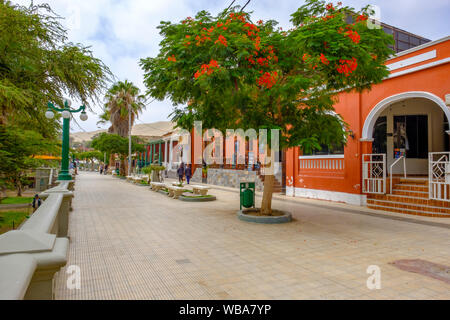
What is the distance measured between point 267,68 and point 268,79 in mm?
328

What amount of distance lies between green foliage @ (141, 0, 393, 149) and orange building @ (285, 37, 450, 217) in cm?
329

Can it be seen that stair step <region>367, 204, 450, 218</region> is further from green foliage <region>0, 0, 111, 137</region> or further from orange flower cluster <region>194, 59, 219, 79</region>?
green foliage <region>0, 0, 111, 137</region>

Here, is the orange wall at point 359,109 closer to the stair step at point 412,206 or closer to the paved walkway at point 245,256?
the stair step at point 412,206

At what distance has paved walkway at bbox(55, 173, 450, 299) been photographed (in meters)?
3.90

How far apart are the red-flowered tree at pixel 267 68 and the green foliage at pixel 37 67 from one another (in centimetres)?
188

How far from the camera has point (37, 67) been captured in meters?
5.72

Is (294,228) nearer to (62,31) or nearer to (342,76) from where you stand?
(342,76)

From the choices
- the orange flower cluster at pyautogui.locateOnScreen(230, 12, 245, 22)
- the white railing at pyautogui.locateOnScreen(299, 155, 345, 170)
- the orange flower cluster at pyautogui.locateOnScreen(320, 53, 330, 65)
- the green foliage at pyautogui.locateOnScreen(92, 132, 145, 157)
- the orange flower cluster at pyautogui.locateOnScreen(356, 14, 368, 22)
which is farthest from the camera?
the green foliage at pyautogui.locateOnScreen(92, 132, 145, 157)

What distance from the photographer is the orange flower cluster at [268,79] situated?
7312 millimetres

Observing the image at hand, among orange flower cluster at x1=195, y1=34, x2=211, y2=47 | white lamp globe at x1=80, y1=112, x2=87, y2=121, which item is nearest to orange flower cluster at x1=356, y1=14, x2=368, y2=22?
orange flower cluster at x1=195, y1=34, x2=211, y2=47

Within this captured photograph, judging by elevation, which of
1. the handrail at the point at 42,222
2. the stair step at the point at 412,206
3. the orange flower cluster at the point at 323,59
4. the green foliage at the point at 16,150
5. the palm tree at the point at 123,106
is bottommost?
the stair step at the point at 412,206

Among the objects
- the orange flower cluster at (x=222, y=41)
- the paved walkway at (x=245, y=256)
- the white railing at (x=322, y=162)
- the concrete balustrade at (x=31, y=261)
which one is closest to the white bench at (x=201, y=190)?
the paved walkway at (x=245, y=256)

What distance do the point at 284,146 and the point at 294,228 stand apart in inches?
85.8
